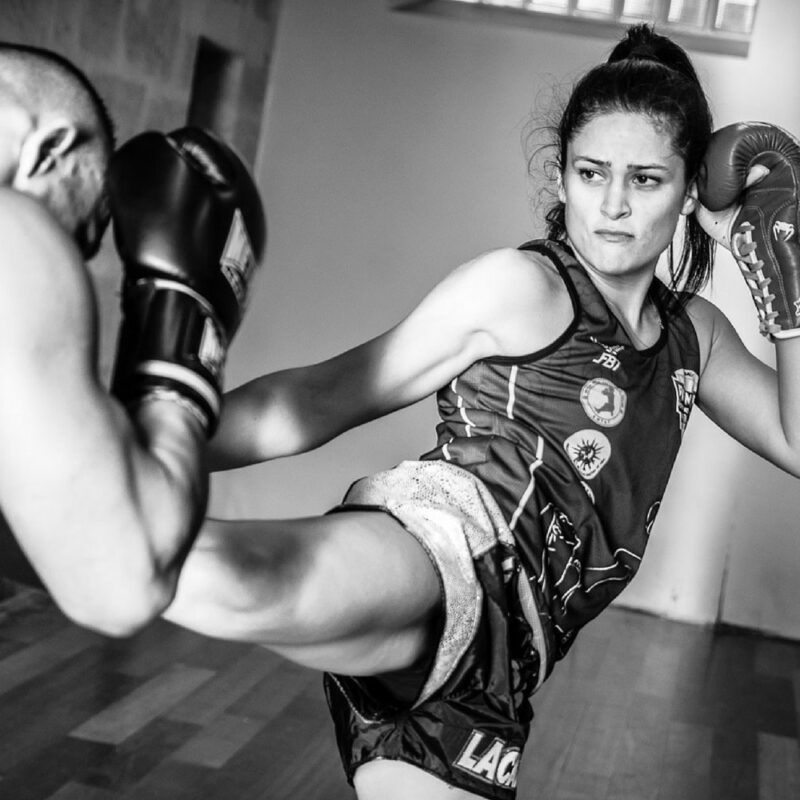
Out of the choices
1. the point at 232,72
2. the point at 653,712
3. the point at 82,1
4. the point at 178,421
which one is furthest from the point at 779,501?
the point at 178,421

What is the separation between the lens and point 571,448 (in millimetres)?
1774

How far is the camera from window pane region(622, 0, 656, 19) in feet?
14.8

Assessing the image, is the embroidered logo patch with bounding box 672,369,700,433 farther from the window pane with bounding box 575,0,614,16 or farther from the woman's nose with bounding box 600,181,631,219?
the window pane with bounding box 575,0,614,16

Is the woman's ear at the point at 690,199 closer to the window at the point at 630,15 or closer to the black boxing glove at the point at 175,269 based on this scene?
the black boxing glove at the point at 175,269

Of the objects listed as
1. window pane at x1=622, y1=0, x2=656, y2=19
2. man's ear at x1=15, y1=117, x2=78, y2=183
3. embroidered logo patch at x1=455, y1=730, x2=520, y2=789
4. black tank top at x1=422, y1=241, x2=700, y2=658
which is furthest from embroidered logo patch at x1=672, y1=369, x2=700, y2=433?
window pane at x1=622, y1=0, x2=656, y2=19

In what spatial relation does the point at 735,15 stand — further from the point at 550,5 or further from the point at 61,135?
the point at 61,135

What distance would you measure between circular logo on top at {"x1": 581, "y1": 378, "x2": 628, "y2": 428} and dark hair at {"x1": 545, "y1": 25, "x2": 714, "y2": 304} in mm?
302

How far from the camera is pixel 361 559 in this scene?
1472 mm

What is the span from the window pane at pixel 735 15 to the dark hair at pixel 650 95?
2573 millimetres

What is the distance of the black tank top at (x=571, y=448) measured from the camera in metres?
1.73

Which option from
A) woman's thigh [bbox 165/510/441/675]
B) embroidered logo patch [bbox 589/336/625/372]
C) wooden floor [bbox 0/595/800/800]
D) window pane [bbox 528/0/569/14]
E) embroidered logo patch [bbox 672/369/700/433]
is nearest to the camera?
woman's thigh [bbox 165/510/441/675]

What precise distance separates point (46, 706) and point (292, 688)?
28.0 inches

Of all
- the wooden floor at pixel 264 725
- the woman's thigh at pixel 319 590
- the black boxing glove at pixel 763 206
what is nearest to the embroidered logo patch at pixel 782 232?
the black boxing glove at pixel 763 206

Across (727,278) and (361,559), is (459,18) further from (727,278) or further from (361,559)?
(361,559)
